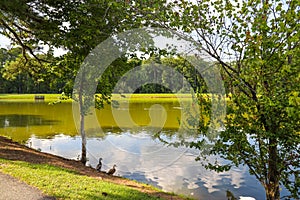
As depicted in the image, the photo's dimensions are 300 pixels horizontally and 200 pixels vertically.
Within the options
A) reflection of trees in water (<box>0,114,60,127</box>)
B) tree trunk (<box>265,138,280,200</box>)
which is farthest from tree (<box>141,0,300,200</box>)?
reflection of trees in water (<box>0,114,60,127</box>)

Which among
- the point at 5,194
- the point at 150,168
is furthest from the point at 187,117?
the point at 150,168

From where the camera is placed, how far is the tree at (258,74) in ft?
13.5

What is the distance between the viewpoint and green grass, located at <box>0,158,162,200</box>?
6.06 m

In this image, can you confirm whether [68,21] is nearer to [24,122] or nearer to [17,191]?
[17,191]

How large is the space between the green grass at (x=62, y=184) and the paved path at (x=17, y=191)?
0.18 m

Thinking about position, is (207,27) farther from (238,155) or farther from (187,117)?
(238,155)

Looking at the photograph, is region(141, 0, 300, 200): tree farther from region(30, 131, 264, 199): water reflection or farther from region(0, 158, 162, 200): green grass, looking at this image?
region(30, 131, 264, 199): water reflection

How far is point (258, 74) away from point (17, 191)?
→ 5.14 m

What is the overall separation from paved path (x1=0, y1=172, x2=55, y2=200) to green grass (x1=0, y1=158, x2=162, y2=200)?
176 mm

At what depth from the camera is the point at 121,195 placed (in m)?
6.69

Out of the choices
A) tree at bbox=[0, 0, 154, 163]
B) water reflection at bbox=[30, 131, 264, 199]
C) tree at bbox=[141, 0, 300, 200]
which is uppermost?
tree at bbox=[0, 0, 154, 163]

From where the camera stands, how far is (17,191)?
5703 millimetres

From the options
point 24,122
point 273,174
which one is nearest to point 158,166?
point 273,174

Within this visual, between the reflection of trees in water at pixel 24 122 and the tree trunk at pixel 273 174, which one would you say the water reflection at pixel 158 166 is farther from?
the reflection of trees in water at pixel 24 122
